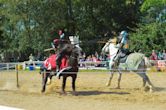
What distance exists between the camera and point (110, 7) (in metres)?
43.4

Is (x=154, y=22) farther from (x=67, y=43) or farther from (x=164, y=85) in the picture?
(x=67, y=43)

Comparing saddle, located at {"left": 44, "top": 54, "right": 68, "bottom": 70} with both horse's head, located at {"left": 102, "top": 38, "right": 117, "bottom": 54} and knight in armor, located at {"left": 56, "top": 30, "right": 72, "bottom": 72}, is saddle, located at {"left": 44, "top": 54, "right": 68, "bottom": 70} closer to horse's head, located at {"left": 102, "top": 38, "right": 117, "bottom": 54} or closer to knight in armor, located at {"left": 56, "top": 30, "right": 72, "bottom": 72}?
knight in armor, located at {"left": 56, "top": 30, "right": 72, "bottom": 72}

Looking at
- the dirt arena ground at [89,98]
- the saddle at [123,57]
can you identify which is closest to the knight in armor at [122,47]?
the saddle at [123,57]

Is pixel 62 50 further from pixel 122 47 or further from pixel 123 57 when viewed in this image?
pixel 122 47

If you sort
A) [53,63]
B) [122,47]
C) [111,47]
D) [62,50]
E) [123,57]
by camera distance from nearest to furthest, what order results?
1. [62,50]
2. [53,63]
3. [123,57]
4. [122,47]
5. [111,47]

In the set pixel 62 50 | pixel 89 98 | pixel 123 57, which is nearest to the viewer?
pixel 89 98

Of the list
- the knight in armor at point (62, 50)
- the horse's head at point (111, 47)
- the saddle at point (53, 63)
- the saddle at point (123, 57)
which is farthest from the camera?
the horse's head at point (111, 47)

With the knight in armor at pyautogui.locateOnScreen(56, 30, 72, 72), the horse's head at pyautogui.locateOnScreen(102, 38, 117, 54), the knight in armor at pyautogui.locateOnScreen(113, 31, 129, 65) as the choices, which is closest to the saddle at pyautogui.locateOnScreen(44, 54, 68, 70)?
the knight in armor at pyautogui.locateOnScreen(56, 30, 72, 72)

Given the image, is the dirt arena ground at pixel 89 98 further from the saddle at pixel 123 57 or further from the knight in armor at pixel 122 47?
the knight in armor at pixel 122 47

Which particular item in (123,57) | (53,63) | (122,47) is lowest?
(53,63)

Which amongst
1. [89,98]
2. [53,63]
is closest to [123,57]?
[53,63]

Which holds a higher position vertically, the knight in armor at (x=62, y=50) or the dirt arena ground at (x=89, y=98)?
the knight in armor at (x=62, y=50)

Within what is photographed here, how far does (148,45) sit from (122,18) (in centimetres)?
1051

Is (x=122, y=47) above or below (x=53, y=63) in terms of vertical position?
above
